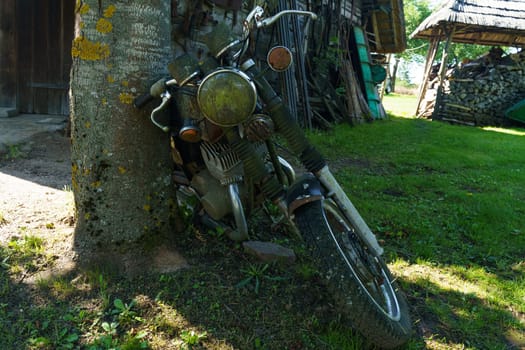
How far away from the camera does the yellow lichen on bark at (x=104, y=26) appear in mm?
2137

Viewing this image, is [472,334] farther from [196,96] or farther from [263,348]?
[196,96]

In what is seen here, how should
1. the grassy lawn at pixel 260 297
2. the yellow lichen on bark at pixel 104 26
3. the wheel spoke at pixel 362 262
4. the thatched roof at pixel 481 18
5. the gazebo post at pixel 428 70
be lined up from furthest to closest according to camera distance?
the gazebo post at pixel 428 70
the thatched roof at pixel 481 18
the yellow lichen on bark at pixel 104 26
the wheel spoke at pixel 362 262
the grassy lawn at pixel 260 297

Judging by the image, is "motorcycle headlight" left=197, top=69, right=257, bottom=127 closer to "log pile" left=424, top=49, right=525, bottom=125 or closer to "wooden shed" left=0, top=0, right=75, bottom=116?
"wooden shed" left=0, top=0, right=75, bottom=116

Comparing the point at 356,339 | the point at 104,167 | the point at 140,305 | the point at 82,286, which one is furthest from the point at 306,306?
the point at 104,167

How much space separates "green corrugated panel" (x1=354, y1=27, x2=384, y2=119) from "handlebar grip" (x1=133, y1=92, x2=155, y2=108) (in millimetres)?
9929

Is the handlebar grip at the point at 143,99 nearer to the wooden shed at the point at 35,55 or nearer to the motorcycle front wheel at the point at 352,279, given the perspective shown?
the motorcycle front wheel at the point at 352,279

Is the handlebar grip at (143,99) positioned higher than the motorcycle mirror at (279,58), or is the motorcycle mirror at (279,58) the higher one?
the motorcycle mirror at (279,58)

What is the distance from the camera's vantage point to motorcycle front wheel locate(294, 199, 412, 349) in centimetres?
171

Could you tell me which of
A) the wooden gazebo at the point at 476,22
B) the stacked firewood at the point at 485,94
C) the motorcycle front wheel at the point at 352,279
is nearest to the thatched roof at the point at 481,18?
the wooden gazebo at the point at 476,22

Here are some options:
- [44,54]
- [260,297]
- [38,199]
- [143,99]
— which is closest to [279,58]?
[143,99]

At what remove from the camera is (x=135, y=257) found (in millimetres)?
2270

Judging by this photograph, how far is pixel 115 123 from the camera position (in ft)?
7.16

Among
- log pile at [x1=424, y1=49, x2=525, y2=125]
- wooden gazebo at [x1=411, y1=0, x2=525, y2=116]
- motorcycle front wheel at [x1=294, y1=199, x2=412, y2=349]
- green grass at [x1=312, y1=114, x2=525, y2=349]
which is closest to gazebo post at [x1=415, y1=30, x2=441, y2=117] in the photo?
wooden gazebo at [x1=411, y1=0, x2=525, y2=116]

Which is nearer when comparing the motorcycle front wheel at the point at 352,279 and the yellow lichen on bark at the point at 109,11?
the motorcycle front wheel at the point at 352,279
